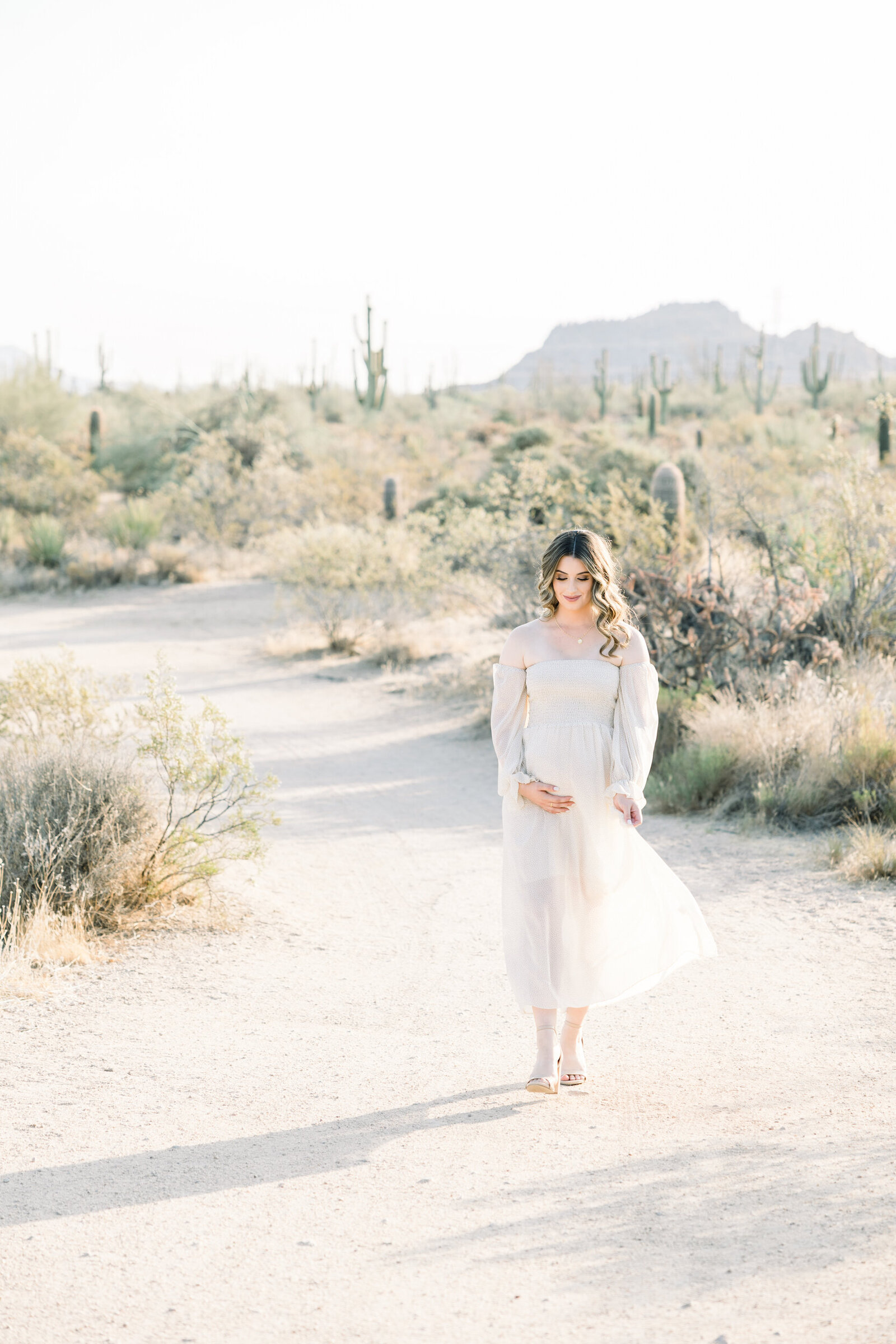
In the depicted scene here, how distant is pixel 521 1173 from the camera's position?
11.7 feet

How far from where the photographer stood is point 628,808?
13.3ft

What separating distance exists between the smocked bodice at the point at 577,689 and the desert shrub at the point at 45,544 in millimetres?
19772

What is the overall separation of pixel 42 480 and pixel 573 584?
910 inches

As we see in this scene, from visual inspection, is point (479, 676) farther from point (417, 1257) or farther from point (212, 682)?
point (417, 1257)

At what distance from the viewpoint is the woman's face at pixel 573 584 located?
421cm

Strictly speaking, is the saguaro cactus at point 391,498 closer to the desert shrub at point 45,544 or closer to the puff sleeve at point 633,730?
the desert shrub at point 45,544

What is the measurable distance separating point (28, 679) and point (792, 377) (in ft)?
409

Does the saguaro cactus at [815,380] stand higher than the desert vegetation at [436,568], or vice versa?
the saguaro cactus at [815,380]

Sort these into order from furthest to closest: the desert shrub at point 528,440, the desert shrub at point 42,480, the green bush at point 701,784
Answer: the desert shrub at point 528,440 → the desert shrub at point 42,480 → the green bush at point 701,784

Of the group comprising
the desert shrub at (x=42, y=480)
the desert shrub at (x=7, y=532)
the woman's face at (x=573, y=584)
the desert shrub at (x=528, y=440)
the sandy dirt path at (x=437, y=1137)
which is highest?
the desert shrub at (x=528, y=440)

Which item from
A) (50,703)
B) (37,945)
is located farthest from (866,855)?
(50,703)

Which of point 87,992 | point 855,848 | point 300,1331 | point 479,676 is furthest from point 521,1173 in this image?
point 479,676

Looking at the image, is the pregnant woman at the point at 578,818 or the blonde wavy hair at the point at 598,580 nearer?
the pregnant woman at the point at 578,818

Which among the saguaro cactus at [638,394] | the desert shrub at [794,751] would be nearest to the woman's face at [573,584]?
the desert shrub at [794,751]
